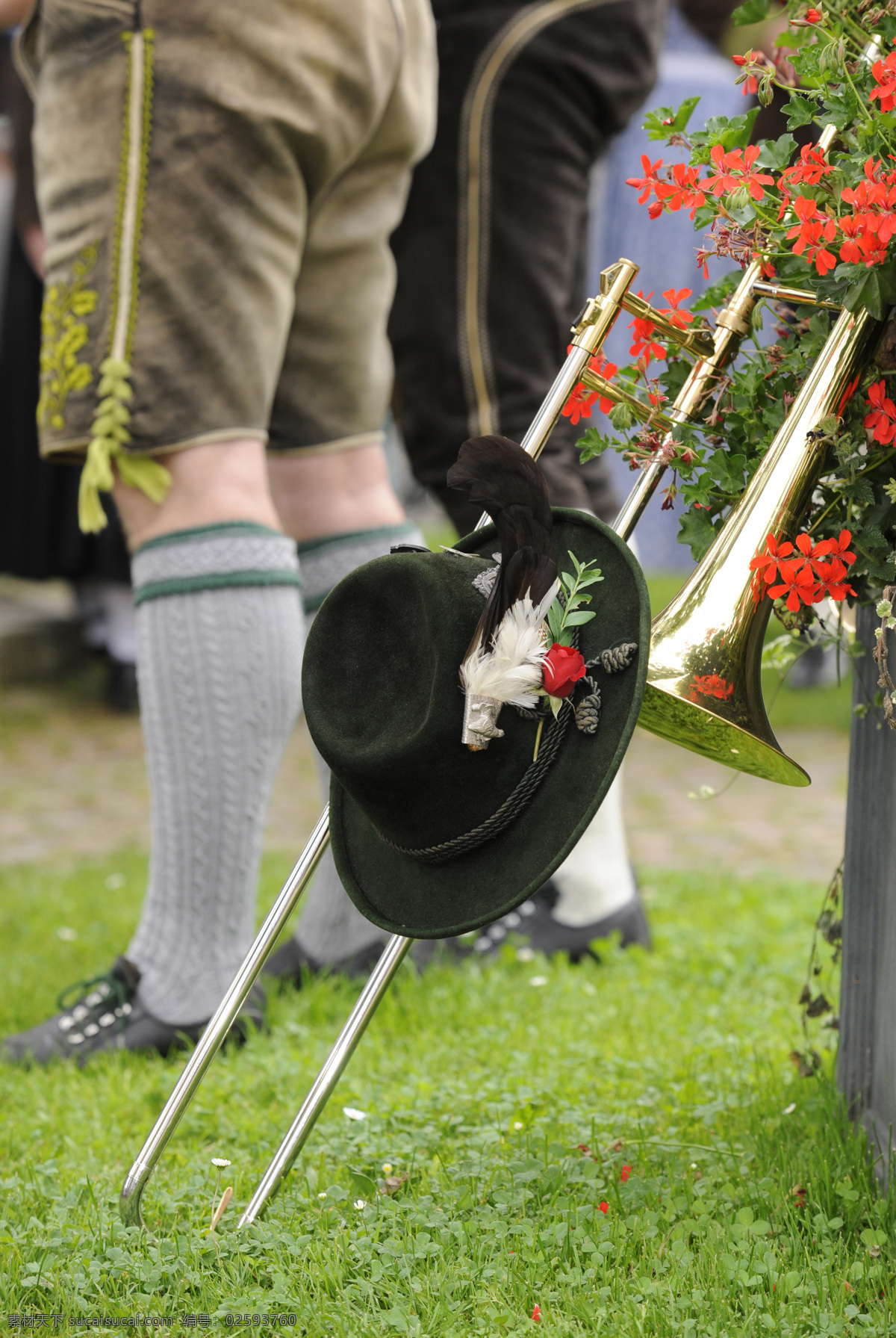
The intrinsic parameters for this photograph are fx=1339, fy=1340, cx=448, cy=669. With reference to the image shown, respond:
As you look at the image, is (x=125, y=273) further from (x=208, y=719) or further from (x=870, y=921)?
(x=870, y=921)

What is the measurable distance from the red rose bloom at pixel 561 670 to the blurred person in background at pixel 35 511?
401 centimetres

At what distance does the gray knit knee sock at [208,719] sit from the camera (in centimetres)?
182

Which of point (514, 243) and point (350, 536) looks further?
point (514, 243)

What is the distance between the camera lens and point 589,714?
1.13 m

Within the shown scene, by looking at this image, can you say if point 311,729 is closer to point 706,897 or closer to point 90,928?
point 90,928

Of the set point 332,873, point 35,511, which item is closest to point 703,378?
point 332,873

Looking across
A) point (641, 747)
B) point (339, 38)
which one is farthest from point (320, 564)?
point (641, 747)

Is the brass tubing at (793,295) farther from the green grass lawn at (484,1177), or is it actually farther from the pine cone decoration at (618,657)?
the green grass lawn at (484,1177)

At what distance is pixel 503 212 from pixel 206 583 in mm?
982

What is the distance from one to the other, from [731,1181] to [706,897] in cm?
149

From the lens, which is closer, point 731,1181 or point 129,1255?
point 129,1255

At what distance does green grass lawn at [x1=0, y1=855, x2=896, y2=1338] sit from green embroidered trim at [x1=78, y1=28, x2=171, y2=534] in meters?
0.83

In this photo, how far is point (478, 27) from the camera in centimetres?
231

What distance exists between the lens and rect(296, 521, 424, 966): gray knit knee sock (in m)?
2.15
